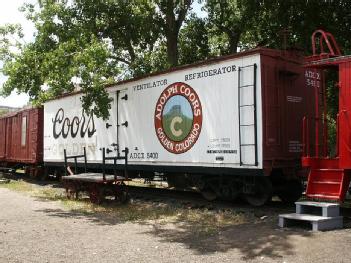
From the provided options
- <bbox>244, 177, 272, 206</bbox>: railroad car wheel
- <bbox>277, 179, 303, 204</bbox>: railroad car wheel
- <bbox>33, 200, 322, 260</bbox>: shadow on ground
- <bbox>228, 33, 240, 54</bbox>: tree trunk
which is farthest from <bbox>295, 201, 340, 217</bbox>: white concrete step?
<bbox>228, 33, 240, 54</bbox>: tree trunk

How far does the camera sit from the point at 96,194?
41.9ft

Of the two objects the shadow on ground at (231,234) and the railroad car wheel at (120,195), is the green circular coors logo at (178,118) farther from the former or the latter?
the shadow on ground at (231,234)

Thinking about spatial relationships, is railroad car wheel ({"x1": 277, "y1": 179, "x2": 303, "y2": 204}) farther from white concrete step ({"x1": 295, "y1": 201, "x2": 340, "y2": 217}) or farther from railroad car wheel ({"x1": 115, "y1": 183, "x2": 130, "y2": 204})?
railroad car wheel ({"x1": 115, "y1": 183, "x2": 130, "y2": 204})

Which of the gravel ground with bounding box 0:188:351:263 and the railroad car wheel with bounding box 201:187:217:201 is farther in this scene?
the railroad car wheel with bounding box 201:187:217:201

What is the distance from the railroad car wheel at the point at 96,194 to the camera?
12573mm

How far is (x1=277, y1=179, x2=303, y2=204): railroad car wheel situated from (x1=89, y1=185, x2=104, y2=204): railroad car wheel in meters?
4.63

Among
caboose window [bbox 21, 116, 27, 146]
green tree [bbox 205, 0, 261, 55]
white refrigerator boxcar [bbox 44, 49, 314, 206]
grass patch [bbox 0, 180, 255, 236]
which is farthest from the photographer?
caboose window [bbox 21, 116, 27, 146]

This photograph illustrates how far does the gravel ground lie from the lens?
6.83 metres

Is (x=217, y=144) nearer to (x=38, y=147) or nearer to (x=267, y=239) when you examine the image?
(x=267, y=239)

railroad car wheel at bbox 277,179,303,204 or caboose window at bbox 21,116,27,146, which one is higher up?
caboose window at bbox 21,116,27,146

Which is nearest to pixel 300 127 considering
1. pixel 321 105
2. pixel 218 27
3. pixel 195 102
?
pixel 321 105

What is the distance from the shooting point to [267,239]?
7793mm

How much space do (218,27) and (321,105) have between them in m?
11.8

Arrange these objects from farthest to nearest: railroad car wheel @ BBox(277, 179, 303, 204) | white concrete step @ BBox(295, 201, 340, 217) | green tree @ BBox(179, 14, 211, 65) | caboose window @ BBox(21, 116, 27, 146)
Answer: green tree @ BBox(179, 14, 211, 65) < caboose window @ BBox(21, 116, 27, 146) < railroad car wheel @ BBox(277, 179, 303, 204) < white concrete step @ BBox(295, 201, 340, 217)
